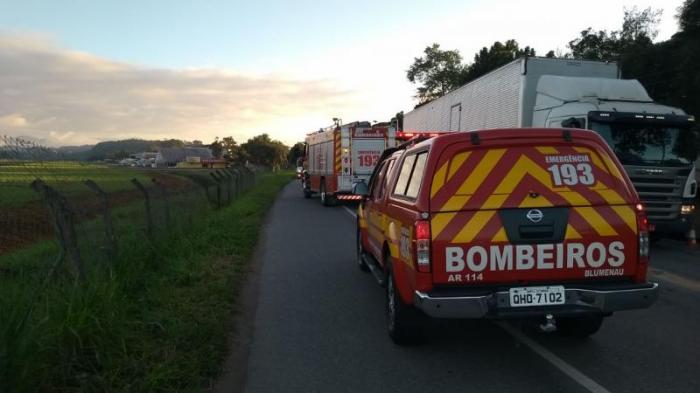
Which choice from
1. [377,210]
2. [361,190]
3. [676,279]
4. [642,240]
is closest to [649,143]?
[676,279]

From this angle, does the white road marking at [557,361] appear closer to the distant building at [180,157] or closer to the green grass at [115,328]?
the green grass at [115,328]

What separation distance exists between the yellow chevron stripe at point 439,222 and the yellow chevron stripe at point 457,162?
0.33 m

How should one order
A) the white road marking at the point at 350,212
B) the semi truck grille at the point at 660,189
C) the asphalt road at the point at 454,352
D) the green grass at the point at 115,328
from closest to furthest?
1. the green grass at the point at 115,328
2. the asphalt road at the point at 454,352
3. the semi truck grille at the point at 660,189
4. the white road marking at the point at 350,212

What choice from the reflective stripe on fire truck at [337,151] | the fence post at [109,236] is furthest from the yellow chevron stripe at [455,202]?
the reflective stripe on fire truck at [337,151]

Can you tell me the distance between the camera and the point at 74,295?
5.18m

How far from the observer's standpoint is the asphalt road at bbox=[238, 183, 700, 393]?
4.62 m

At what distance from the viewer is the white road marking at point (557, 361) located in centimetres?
448

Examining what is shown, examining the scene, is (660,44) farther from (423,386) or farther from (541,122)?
(423,386)

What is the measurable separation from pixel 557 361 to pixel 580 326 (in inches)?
27.7

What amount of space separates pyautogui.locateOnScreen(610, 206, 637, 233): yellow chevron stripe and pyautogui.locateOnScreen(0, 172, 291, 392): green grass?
11.3 ft

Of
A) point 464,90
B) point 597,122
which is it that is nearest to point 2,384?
point 597,122

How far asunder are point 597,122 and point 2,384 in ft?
33.0

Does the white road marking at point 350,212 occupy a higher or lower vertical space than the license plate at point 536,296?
lower

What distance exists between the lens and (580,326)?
5621mm
